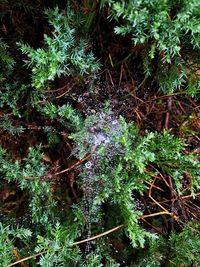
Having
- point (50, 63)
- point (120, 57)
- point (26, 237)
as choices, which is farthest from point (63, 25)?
point (26, 237)

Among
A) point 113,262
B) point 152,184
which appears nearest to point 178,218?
point 152,184

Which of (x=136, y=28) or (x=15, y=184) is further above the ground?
(x=136, y=28)

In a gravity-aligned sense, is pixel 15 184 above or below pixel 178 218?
above

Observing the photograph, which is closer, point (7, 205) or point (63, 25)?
point (63, 25)

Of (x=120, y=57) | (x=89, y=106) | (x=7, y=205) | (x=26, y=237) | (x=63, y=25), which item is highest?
(x=63, y=25)

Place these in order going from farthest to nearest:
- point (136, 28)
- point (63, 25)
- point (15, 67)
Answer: point (15, 67)
point (63, 25)
point (136, 28)

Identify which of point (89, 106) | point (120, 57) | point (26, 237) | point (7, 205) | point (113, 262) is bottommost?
point (113, 262)

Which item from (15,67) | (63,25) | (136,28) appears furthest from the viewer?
(15,67)

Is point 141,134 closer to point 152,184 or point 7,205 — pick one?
point 152,184

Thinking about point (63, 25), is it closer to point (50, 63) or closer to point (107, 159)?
point (50, 63)
